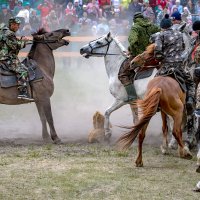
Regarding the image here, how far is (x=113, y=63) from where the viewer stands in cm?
1327

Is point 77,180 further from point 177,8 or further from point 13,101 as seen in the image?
point 177,8

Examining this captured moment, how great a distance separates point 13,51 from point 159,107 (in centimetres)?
354

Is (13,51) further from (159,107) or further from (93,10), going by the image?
(93,10)

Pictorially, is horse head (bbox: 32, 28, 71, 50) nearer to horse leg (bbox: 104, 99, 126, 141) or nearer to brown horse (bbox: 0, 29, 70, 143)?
brown horse (bbox: 0, 29, 70, 143)

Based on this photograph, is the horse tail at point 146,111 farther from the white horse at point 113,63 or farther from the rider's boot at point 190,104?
the white horse at point 113,63

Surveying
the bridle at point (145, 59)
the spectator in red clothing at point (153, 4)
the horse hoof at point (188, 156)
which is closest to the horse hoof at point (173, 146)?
the horse hoof at point (188, 156)

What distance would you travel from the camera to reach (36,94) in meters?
12.9

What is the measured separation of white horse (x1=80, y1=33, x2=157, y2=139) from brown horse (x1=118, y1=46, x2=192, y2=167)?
232 centimetres

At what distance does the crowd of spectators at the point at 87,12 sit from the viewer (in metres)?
21.7

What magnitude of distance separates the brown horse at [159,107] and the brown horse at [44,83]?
2929 mm

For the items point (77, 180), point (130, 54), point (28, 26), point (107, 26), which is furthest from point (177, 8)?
point (77, 180)

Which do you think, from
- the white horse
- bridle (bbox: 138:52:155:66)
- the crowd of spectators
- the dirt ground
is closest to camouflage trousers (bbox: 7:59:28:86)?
the dirt ground

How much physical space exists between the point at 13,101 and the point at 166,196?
16.6 feet

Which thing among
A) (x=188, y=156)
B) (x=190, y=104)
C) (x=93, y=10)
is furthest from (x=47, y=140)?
(x=93, y=10)
